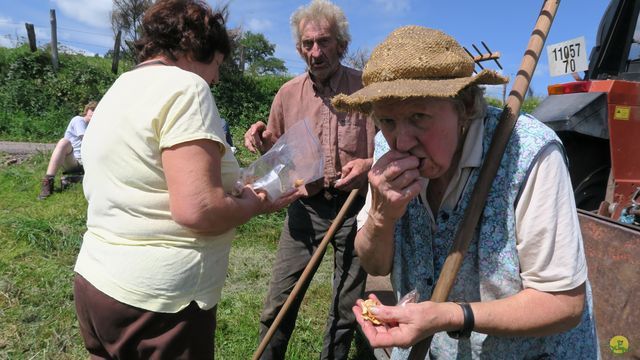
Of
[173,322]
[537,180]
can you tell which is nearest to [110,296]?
[173,322]

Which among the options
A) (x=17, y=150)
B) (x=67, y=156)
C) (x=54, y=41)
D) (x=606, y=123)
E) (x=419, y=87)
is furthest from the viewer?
(x=54, y=41)

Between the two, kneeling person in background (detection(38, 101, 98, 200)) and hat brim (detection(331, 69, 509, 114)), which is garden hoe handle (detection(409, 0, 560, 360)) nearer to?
hat brim (detection(331, 69, 509, 114))

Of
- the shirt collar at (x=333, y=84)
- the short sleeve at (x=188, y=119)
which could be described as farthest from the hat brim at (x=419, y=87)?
the shirt collar at (x=333, y=84)

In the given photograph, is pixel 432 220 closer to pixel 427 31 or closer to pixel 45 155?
pixel 427 31

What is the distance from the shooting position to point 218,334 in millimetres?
3357

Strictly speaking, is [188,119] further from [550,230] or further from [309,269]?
[309,269]

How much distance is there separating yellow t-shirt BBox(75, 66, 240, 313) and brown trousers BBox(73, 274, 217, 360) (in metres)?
0.04

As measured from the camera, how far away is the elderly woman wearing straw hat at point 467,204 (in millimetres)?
1161

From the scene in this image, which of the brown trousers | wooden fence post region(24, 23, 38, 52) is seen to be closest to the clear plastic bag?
the brown trousers

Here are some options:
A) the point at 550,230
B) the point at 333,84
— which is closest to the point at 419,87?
the point at 550,230

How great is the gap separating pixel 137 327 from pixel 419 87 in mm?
1193

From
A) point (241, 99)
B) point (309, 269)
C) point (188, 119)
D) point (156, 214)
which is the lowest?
point (309, 269)

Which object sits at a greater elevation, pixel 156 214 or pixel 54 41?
pixel 54 41

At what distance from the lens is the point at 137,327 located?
1.59 metres
